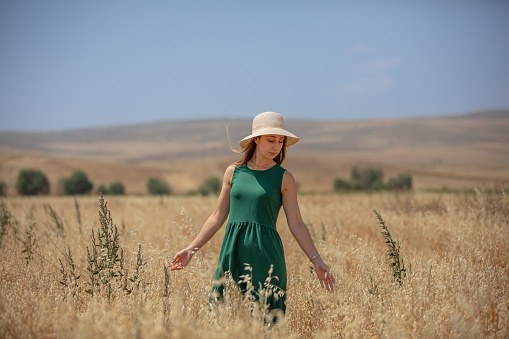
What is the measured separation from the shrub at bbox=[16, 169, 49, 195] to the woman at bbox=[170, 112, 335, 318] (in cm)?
4802

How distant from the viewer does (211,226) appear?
348cm

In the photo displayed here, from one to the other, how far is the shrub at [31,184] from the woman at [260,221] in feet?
158

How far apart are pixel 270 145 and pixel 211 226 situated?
74 cm

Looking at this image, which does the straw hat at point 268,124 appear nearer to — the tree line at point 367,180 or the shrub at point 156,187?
the tree line at point 367,180

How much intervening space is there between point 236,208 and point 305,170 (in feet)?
282

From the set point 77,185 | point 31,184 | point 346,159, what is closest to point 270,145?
point 31,184

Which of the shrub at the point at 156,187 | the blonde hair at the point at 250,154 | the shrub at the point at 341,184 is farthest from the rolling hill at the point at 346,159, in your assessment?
the shrub at the point at 156,187

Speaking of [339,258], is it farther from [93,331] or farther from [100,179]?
[100,179]

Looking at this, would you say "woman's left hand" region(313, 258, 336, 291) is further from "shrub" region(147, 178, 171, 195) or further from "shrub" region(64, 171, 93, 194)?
"shrub" region(147, 178, 171, 195)

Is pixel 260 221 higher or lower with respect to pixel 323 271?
higher

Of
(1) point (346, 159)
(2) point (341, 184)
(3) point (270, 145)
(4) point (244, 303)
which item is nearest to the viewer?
(4) point (244, 303)

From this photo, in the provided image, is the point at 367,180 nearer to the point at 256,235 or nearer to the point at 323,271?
the point at 323,271

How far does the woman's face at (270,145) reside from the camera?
11.2ft

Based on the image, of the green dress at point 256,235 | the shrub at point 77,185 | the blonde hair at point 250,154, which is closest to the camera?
the green dress at point 256,235
